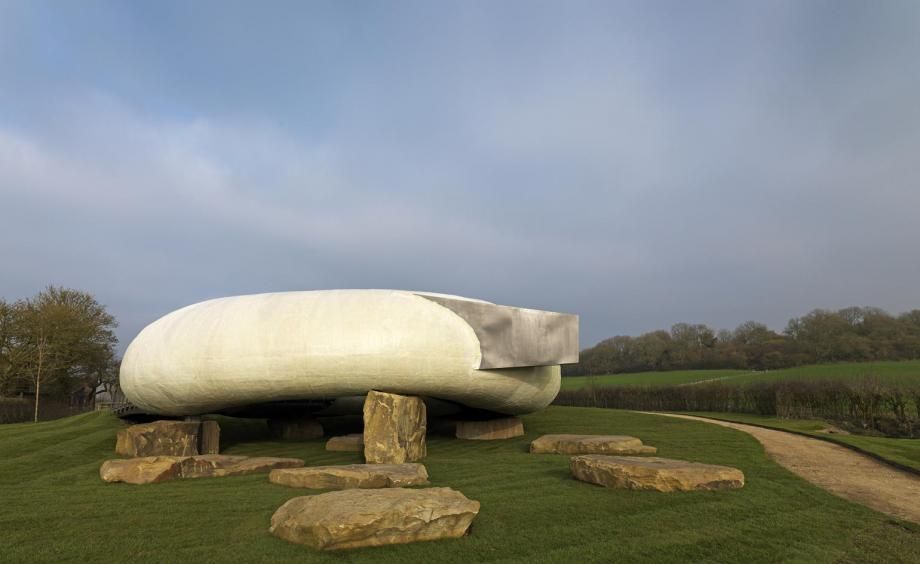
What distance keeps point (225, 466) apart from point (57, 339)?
33303 mm

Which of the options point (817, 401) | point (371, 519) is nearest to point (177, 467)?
point (371, 519)

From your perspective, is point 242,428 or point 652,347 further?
point 652,347

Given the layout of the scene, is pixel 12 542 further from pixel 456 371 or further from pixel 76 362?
pixel 76 362

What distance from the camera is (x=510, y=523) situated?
648 cm

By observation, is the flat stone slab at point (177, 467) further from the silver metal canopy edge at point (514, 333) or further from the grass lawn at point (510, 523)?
the silver metal canopy edge at point (514, 333)

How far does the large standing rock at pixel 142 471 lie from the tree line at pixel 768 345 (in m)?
56.9

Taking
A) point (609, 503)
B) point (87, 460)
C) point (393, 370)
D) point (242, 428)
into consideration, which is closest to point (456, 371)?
point (393, 370)

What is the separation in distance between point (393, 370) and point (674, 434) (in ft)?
28.5

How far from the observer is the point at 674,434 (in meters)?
15.3

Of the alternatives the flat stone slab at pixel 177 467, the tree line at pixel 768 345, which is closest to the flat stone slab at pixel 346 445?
the flat stone slab at pixel 177 467

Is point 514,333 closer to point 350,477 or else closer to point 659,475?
point 659,475

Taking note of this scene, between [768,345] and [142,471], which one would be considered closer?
[142,471]

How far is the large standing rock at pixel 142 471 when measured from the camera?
9414 mm

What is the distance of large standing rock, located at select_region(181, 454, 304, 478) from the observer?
9.94 meters
